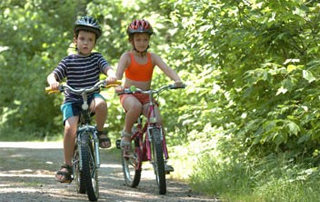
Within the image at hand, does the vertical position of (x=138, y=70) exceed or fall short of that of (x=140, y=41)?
it falls short

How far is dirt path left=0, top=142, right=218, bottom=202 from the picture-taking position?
6.96m

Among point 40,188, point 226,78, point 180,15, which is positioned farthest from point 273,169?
point 180,15

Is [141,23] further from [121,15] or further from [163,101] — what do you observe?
[121,15]

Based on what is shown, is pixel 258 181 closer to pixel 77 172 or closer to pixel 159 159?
pixel 159 159

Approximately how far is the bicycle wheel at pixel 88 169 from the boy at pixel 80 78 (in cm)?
25

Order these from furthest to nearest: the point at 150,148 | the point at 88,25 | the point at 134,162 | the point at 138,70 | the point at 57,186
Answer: the point at 134,162 → the point at 138,70 → the point at 57,186 → the point at 150,148 → the point at 88,25

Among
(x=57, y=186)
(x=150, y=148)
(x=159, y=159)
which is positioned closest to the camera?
(x=159, y=159)

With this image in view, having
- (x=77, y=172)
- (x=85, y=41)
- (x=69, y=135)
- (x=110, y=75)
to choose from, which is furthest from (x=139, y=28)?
(x=77, y=172)

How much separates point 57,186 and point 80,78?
1509mm

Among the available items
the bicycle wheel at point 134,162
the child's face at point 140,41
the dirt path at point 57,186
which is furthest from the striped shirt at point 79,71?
the bicycle wheel at point 134,162

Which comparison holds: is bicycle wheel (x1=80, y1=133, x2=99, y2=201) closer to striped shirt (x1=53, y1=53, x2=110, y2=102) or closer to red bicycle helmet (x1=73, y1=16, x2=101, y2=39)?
striped shirt (x1=53, y1=53, x2=110, y2=102)

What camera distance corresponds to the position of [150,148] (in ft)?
25.0

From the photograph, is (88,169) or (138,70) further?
(138,70)

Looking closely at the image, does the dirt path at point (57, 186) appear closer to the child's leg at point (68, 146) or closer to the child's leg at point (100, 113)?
the child's leg at point (68, 146)
